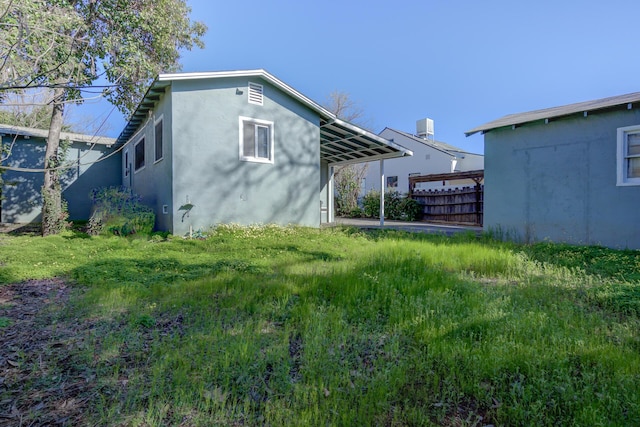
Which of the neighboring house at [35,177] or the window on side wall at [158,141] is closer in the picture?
the window on side wall at [158,141]

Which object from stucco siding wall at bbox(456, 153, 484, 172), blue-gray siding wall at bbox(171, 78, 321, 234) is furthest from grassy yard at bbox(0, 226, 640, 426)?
stucco siding wall at bbox(456, 153, 484, 172)

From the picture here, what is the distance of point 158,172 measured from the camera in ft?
32.9

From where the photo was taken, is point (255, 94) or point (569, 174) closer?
point (569, 174)

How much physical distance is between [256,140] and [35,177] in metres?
10.6

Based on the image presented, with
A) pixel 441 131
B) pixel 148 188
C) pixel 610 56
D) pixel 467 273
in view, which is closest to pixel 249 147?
pixel 148 188

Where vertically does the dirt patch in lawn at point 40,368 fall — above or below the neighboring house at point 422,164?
below

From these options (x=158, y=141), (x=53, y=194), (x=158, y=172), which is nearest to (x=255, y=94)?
(x=158, y=141)

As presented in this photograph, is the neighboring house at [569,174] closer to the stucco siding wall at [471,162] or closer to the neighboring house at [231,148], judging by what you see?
the neighboring house at [231,148]

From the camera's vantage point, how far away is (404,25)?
12.3 metres

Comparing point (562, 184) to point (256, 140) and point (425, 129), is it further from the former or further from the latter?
point (425, 129)

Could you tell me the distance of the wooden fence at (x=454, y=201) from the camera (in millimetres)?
14281

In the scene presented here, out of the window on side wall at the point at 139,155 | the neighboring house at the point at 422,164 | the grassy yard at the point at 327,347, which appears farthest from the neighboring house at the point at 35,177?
the neighboring house at the point at 422,164

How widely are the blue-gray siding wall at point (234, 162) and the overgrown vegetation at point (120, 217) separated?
1114 mm

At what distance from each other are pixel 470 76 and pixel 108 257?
1764 cm
